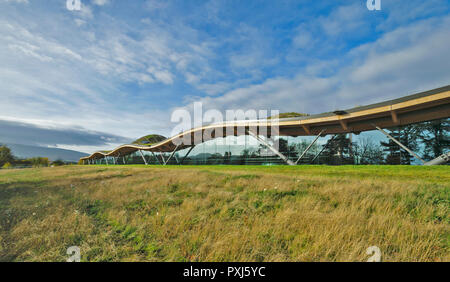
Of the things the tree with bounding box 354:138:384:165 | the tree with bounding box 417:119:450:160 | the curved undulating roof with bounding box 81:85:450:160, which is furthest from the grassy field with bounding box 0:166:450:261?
the tree with bounding box 354:138:384:165

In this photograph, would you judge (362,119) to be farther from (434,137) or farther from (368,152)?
(434,137)

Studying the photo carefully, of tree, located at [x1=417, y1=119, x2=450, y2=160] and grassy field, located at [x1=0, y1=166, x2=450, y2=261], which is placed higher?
tree, located at [x1=417, y1=119, x2=450, y2=160]

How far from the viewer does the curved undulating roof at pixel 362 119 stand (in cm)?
1655

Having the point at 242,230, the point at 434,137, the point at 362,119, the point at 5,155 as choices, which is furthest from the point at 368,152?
the point at 5,155

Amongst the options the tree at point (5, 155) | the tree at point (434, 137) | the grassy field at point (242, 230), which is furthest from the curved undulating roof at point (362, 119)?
the tree at point (5, 155)

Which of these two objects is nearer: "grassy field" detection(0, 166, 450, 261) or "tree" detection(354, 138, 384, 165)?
"grassy field" detection(0, 166, 450, 261)

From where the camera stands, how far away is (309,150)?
26203 mm

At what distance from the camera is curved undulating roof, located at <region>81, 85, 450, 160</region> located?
651 inches

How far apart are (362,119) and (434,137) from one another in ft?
23.5

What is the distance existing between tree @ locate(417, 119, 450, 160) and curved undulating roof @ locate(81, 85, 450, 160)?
6.94ft

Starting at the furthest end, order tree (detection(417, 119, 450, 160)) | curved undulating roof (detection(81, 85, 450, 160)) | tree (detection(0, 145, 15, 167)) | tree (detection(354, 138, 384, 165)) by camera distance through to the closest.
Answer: tree (detection(0, 145, 15, 167)) → tree (detection(354, 138, 384, 165)) → tree (detection(417, 119, 450, 160)) → curved undulating roof (detection(81, 85, 450, 160))

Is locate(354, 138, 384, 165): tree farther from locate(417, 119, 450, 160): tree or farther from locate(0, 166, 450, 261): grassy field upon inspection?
locate(0, 166, 450, 261): grassy field

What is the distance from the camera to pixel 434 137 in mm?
19469
